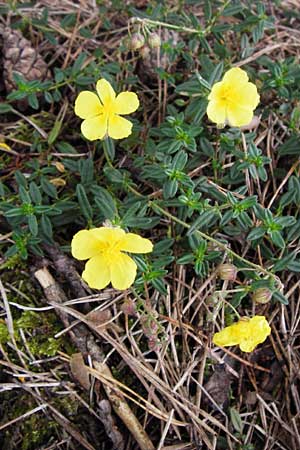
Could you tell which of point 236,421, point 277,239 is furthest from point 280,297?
point 236,421

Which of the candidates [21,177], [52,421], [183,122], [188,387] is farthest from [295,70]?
[52,421]

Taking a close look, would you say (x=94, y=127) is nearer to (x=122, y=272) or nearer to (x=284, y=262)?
(x=122, y=272)

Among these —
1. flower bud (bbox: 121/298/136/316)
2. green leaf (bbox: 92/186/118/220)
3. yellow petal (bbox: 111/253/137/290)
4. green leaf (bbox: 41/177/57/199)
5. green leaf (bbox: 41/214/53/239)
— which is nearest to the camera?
yellow petal (bbox: 111/253/137/290)

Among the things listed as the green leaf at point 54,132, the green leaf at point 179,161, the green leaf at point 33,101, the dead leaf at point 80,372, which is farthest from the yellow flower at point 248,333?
the green leaf at point 33,101

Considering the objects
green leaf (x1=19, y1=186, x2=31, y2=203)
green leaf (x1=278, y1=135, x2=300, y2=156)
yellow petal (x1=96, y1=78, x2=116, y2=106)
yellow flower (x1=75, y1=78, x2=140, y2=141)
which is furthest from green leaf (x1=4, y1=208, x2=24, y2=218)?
green leaf (x1=278, y1=135, x2=300, y2=156)

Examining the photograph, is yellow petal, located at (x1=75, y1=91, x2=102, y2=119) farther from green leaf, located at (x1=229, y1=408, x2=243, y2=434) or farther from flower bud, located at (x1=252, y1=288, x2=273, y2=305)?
green leaf, located at (x1=229, y1=408, x2=243, y2=434)

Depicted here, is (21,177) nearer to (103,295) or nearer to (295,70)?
(103,295)
